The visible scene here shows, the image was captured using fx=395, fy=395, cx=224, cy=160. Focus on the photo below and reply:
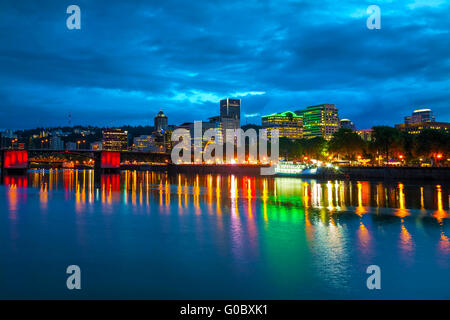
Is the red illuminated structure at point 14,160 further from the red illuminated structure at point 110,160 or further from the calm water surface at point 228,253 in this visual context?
the calm water surface at point 228,253

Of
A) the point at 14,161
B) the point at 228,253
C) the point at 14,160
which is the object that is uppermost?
the point at 14,160

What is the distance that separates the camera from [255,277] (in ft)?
41.9

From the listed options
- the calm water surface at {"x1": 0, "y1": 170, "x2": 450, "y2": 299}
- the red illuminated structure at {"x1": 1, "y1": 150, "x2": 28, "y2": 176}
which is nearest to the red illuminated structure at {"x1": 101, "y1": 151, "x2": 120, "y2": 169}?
the red illuminated structure at {"x1": 1, "y1": 150, "x2": 28, "y2": 176}

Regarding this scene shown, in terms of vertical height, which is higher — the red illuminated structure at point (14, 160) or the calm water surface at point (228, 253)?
the red illuminated structure at point (14, 160)

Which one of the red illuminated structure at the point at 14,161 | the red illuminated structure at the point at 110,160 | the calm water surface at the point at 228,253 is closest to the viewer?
the calm water surface at the point at 228,253

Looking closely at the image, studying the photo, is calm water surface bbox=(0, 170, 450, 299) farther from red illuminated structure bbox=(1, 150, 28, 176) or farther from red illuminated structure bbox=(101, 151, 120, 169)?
red illuminated structure bbox=(101, 151, 120, 169)

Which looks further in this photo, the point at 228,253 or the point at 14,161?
the point at 14,161

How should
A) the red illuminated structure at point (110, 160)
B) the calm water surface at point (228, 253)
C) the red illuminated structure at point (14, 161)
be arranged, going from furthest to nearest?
1. the red illuminated structure at point (110, 160)
2. the red illuminated structure at point (14, 161)
3. the calm water surface at point (228, 253)

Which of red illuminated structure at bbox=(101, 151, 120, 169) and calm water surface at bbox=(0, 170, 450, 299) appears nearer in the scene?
calm water surface at bbox=(0, 170, 450, 299)

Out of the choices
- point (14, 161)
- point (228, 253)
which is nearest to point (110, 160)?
point (14, 161)

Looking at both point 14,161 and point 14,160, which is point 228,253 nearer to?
point 14,161

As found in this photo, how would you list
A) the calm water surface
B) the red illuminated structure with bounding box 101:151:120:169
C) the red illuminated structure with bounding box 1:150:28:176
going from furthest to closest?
the red illuminated structure with bounding box 101:151:120:169 < the red illuminated structure with bounding box 1:150:28:176 < the calm water surface

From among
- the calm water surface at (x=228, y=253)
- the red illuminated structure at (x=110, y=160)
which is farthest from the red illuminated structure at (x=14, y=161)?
the calm water surface at (x=228, y=253)
